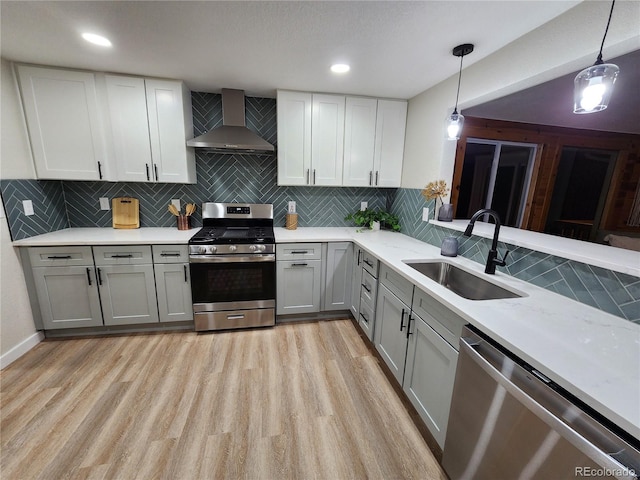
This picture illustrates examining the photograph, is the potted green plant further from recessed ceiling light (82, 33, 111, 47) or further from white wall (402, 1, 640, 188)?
recessed ceiling light (82, 33, 111, 47)

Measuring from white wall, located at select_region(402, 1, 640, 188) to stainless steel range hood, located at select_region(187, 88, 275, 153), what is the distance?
1506 mm

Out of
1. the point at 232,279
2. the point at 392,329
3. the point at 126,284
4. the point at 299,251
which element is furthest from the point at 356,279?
the point at 126,284

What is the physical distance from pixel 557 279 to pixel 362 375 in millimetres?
1413

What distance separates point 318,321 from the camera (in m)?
2.81

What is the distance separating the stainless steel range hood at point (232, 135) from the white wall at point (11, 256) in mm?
1303

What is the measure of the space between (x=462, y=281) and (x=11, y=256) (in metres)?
3.48

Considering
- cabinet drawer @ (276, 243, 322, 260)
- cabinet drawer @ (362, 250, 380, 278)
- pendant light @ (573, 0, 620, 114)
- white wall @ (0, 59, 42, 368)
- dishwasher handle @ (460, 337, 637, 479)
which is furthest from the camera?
cabinet drawer @ (276, 243, 322, 260)

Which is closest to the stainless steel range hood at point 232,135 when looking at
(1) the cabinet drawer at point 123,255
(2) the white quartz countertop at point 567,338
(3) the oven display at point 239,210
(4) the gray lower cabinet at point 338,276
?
(3) the oven display at point 239,210

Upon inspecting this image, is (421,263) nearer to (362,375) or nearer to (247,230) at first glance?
(362,375)

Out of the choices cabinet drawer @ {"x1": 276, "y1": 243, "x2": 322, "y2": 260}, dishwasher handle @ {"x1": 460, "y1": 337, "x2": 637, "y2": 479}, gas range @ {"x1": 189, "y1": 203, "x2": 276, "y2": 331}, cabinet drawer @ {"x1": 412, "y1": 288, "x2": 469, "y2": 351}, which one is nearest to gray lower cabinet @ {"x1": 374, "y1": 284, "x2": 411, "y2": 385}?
cabinet drawer @ {"x1": 412, "y1": 288, "x2": 469, "y2": 351}

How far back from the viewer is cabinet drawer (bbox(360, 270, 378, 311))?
2174 mm

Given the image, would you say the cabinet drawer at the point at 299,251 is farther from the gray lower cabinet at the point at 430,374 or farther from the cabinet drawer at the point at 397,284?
the gray lower cabinet at the point at 430,374

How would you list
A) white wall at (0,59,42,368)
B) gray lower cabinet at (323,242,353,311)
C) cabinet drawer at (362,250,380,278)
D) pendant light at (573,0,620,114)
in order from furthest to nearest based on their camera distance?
gray lower cabinet at (323,242,353,311) → cabinet drawer at (362,250,380,278) → white wall at (0,59,42,368) → pendant light at (573,0,620,114)

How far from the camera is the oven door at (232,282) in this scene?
237 cm
